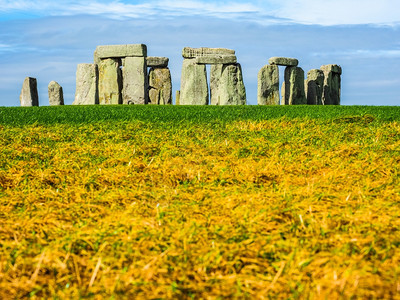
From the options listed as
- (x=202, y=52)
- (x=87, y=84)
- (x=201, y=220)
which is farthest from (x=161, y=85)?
(x=201, y=220)

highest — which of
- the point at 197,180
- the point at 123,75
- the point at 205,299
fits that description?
the point at 123,75

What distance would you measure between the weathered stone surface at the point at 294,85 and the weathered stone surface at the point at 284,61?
0.28 metres

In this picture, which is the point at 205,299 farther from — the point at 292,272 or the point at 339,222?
the point at 339,222

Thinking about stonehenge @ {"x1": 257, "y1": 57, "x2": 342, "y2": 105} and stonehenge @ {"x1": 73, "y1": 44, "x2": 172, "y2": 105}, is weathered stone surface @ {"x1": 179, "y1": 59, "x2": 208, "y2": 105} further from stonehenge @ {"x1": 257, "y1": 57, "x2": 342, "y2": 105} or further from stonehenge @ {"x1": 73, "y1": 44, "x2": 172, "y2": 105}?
stonehenge @ {"x1": 257, "y1": 57, "x2": 342, "y2": 105}

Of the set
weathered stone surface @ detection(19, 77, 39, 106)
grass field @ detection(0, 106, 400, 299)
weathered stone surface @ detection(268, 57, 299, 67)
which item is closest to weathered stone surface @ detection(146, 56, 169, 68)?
weathered stone surface @ detection(268, 57, 299, 67)

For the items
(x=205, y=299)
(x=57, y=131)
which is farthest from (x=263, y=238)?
(x=57, y=131)

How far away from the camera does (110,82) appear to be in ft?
64.8

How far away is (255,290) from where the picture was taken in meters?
2.28

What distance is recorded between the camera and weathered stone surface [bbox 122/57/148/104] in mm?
19266

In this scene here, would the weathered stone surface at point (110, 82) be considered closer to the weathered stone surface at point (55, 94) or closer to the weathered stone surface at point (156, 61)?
the weathered stone surface at point (55, 94)

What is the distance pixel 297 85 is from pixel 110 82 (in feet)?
28.2

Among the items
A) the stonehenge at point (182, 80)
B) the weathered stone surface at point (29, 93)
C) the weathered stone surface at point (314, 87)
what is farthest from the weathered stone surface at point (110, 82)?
the weathered stone surface at point (314, 87)

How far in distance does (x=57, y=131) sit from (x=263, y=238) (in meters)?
5.51

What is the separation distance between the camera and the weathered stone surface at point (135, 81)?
1927 cm
